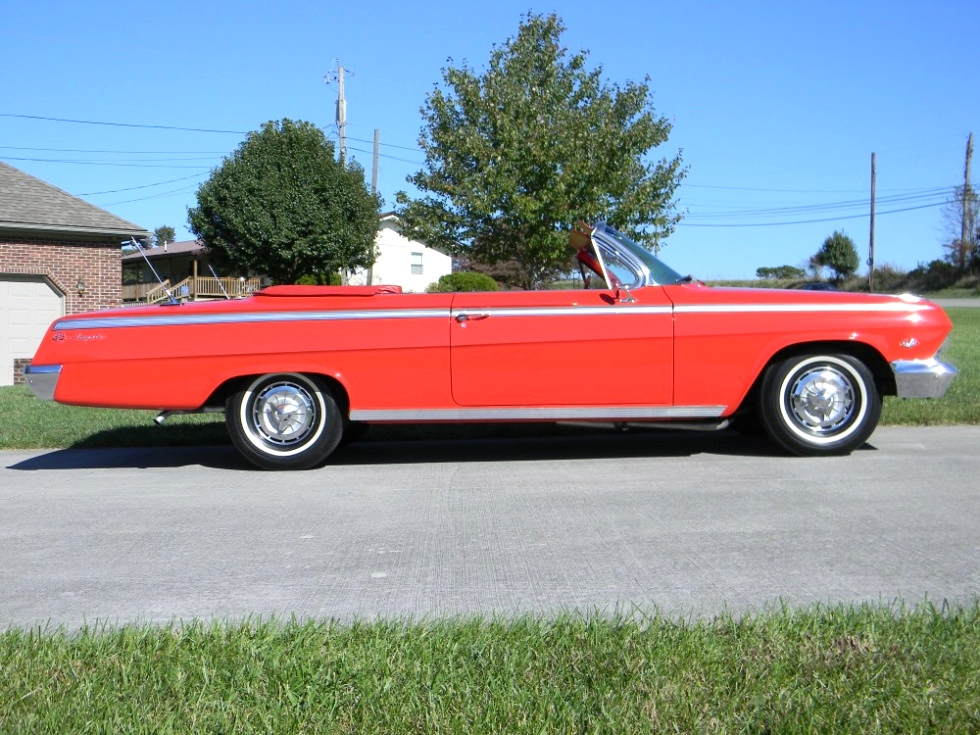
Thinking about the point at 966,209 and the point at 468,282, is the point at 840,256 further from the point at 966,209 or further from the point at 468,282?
the point at 468,282

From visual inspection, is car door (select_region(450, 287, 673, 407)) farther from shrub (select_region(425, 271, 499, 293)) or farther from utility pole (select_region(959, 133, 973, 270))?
utility pole (select_region(959, 133, 973, 270))

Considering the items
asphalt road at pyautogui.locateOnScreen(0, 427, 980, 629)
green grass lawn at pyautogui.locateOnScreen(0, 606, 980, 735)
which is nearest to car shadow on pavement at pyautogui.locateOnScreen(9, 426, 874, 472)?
asphalt road at pyautogui.locateOnScreen(0, 427, 980, 629)

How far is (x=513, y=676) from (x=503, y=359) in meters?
3.88

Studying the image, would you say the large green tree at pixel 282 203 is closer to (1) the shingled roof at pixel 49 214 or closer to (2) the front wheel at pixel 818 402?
(1) the shingled roof at pixel 49 214

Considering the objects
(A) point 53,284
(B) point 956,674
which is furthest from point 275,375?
(A) point 53,284

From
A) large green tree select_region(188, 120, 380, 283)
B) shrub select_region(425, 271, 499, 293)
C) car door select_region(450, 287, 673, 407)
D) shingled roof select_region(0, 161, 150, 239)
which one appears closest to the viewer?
car door select_region(450, 287, 673, 407)

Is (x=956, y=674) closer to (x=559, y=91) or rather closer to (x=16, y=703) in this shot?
(x=16, y=703)

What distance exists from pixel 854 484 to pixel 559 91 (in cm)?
1892

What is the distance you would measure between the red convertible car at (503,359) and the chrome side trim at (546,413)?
0.01 metres

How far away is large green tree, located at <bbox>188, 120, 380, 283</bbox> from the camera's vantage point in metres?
38.2

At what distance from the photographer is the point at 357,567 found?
4551mm

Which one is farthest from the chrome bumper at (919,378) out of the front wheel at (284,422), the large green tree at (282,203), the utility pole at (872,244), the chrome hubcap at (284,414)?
the utility pole at (872,244)

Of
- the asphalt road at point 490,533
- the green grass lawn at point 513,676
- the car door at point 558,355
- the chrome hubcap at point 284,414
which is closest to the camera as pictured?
the green grass lawn at point 513,676

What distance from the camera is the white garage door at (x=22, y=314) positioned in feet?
73.7
